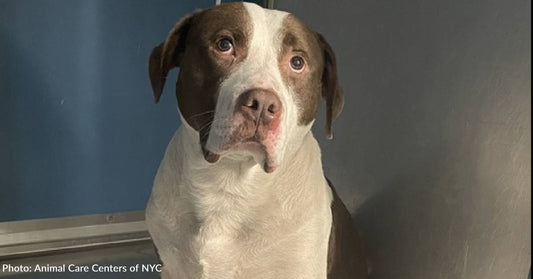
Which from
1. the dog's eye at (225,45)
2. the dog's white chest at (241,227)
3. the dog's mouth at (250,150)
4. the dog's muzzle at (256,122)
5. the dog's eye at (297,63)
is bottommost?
the dog's white chest at (241,227)

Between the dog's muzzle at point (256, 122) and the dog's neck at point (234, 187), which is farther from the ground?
the dog's muzzle at point (256, 122)

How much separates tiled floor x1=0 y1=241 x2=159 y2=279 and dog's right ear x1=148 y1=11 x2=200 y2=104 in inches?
33.0

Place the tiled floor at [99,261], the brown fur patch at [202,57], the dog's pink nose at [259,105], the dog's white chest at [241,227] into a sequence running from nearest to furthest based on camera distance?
the dog's pink nose at [259,105], the brown fur patch at [202,57], the dog's white chest at [241,227], the tiled floor at [99,261]

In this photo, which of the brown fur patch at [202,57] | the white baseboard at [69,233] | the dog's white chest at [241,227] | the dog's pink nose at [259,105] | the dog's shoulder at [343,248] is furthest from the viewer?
the white baseboard at [69,233]

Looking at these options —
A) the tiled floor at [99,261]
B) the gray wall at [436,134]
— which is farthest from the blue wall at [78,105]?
the gray wall at [436,134]

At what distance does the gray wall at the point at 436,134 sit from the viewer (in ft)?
4.37

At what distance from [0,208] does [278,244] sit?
1121 millimetres

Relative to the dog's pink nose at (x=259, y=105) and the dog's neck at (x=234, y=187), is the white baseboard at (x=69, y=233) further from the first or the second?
the dog's pink nose at (x=259, y=105)

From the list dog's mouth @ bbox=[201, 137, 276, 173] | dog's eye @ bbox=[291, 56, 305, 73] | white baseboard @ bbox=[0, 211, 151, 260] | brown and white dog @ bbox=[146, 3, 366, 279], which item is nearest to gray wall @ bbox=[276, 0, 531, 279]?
brown and white dog @ bbox=[146, 3, 366, 279]

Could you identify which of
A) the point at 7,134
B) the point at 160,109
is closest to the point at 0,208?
the point at 7,134

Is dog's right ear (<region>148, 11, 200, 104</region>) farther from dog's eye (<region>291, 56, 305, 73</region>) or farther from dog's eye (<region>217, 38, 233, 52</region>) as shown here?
dog's eye (<region>291, 56, 305, 73</region>)

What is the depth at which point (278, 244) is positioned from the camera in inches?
53.7

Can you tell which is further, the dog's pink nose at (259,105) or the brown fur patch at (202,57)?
the brown fur patch at (202,57)

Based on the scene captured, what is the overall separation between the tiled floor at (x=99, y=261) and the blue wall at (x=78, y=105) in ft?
0.46
